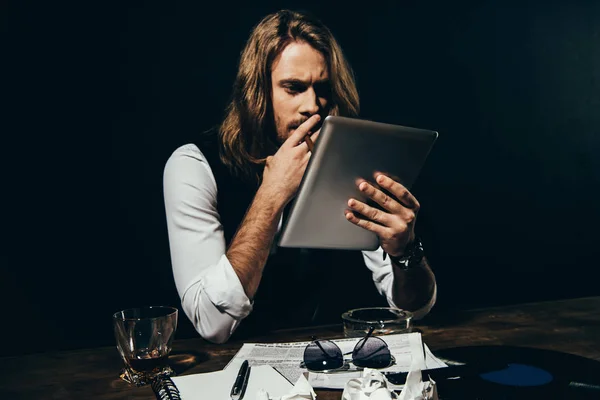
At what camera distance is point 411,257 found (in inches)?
68.1

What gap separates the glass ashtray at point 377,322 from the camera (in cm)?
126

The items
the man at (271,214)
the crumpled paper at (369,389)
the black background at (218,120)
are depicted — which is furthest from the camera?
the black background at (218,120)

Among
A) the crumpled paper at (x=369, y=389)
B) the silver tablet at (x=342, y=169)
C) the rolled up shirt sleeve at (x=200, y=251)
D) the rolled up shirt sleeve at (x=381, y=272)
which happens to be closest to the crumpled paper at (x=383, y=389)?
the crumpled paper at (x=369, y=389)

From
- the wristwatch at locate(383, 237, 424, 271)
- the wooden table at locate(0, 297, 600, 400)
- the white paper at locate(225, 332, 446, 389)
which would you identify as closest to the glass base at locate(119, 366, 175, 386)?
the wooden table at locate(0, 297, 600, 400)

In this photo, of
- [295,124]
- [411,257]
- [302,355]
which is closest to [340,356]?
[302,355]

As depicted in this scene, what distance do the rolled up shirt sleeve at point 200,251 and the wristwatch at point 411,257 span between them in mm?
503

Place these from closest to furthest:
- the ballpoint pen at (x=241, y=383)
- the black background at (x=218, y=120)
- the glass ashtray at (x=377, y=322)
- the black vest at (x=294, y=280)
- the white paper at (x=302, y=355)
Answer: the ballpoint pen at (x=241, y=383)
the white paper at (x=302, y=355)
the glass ashtray at (x=377, y=322)
the black background at (x=218, y=120)
the black vest at (x=294, y=280)

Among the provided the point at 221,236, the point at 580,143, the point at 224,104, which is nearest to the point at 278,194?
the point at 221,236

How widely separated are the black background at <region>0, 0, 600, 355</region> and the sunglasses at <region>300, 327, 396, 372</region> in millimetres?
852

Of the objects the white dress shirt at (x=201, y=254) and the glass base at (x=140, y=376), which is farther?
the white dress shirt at (x=201, y=254)

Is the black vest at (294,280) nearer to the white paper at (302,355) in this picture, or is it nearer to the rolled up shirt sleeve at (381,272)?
the rolled up shirt sleeve at (381,272)

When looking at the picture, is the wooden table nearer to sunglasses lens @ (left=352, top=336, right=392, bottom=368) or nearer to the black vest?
sunglasses lens @ (left=352, top=336, right=392, bottom=368)

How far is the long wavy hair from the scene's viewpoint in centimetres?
188

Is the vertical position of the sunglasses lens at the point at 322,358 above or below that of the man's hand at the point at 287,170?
below
